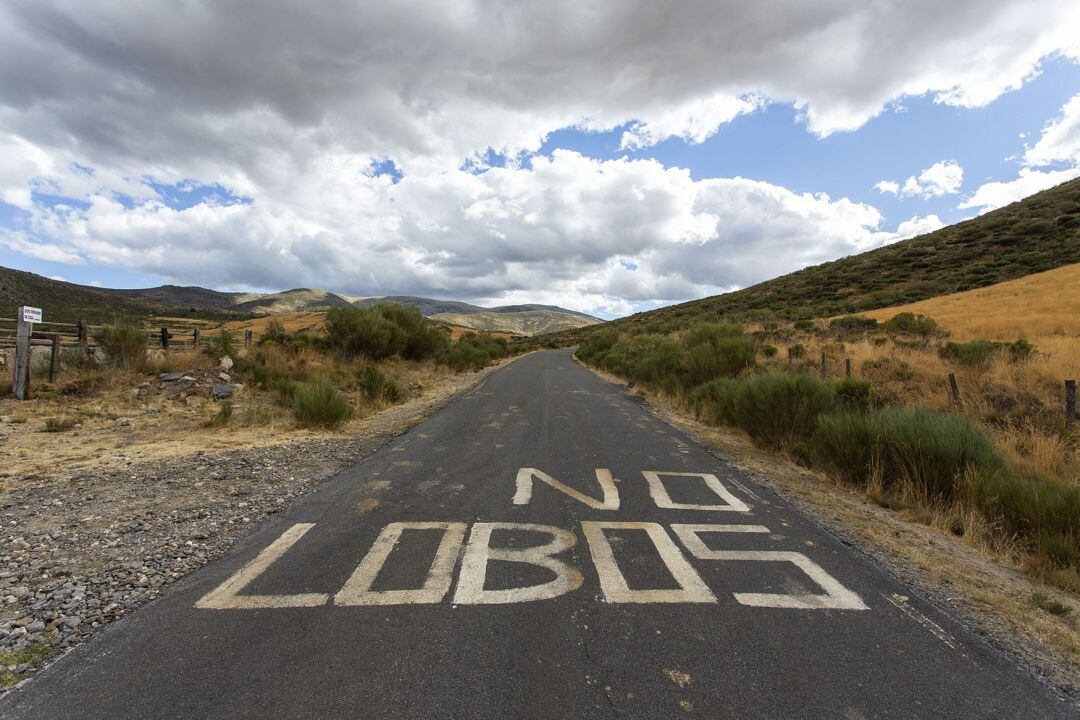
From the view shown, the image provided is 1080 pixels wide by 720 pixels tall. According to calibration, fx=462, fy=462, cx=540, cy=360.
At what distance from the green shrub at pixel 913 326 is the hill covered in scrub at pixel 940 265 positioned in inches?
458

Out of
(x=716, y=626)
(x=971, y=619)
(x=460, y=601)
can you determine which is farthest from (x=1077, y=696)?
(x=460, y=601)

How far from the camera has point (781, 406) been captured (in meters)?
8.20

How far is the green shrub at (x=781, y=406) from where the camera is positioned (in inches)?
312

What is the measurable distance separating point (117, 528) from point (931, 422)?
9004mm

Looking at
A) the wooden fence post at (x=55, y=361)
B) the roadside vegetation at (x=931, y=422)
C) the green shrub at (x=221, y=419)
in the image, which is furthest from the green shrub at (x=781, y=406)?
the wooden fence post at (x=55, y=361)

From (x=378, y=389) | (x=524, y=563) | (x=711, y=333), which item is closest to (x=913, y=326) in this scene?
(x=711, y=333)

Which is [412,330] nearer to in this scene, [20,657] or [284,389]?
[284,389]

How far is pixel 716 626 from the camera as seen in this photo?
2.78 m

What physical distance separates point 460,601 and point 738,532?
264cm

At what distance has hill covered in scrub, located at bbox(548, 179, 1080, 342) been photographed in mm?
32112

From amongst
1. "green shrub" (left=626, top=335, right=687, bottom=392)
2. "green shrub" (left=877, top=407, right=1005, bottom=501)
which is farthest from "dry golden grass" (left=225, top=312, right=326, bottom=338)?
"green shrub" (left=877, top=407, right=1005, bottom=501)

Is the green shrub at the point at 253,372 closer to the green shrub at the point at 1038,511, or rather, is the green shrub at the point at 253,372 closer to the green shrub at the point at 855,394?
the green shrub at the point at 855,394

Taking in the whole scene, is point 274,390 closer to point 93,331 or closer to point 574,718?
→ point 93,331

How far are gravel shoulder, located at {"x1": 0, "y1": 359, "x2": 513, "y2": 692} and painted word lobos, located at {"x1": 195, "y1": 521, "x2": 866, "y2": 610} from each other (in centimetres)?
62
